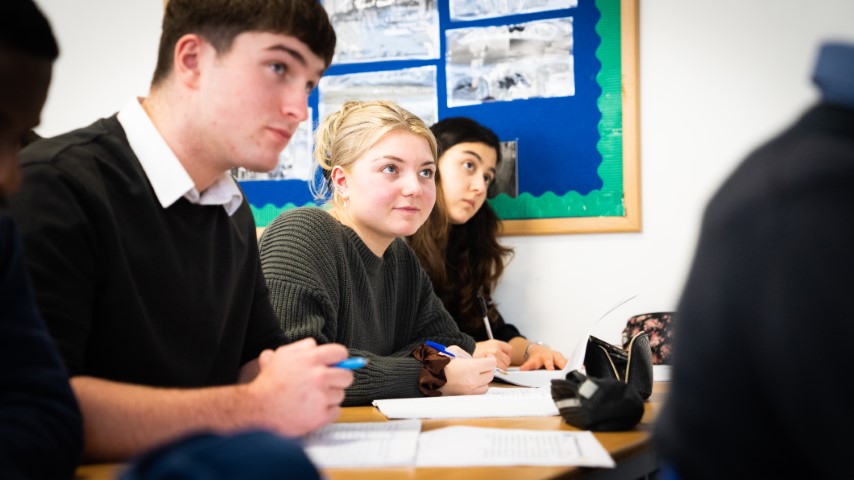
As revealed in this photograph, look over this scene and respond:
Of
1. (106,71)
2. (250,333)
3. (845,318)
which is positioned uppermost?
(106,71)

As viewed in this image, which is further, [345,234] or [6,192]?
[345,234]

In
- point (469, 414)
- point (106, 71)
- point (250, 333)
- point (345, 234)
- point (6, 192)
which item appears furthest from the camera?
point (106, 71)

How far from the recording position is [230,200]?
140cm

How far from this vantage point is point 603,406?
1257 millimetres

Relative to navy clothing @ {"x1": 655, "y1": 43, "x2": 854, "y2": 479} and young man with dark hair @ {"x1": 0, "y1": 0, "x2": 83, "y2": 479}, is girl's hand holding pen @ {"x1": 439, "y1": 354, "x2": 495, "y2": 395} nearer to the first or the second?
young man with dark hair @ {"x1": 0, "y1": 0, "x2": 83, "y2": 479}

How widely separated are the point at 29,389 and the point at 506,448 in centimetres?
58

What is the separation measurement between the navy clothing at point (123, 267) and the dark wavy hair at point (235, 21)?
172 mm

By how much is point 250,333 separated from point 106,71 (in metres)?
2.47

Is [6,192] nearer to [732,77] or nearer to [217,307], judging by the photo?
[217,307]

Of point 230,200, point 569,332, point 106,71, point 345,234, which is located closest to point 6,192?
point 230,200

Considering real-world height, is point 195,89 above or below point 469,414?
above

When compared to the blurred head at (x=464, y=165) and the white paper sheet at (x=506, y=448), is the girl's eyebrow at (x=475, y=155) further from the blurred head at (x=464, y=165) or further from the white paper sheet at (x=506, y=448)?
the white paper sheet at (x=506, y=448)

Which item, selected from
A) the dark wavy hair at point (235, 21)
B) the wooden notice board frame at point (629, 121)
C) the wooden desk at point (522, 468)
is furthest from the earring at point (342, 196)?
the wooden notice board frame at point (629, 121)

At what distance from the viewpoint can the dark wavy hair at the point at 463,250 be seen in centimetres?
284
